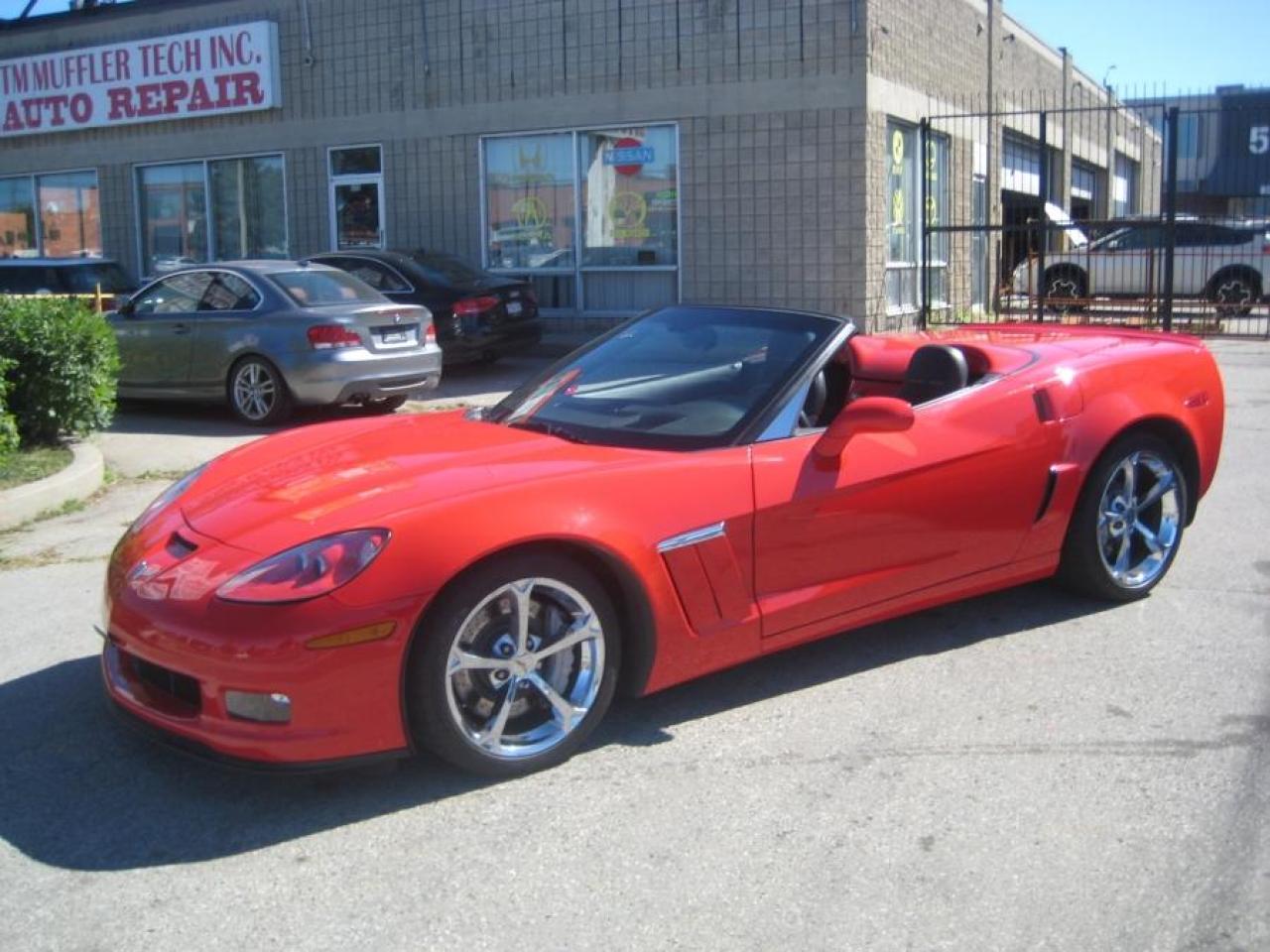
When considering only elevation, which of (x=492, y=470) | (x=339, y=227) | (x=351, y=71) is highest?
(x=351, y=71)

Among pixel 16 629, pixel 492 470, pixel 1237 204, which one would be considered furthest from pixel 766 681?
pixel 1237 204

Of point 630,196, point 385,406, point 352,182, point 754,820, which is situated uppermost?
point 352,182

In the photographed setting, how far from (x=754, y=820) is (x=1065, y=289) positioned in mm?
20014

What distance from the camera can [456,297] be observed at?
13.9 metres

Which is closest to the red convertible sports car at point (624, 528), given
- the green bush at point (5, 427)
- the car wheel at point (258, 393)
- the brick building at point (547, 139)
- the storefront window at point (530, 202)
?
the green bush at point (5, 427)

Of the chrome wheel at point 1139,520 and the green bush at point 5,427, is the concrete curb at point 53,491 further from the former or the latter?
the chrome wheel at point 1139,520

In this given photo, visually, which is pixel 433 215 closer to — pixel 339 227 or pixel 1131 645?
pixel 339 227

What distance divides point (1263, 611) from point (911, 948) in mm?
3221

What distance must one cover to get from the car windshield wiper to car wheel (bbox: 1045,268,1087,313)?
16307 millimetres

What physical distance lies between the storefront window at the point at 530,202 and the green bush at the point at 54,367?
8532 mm

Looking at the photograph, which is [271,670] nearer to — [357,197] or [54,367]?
[54,367]

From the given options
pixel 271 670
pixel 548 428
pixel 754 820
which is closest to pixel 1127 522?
pixel 548 428

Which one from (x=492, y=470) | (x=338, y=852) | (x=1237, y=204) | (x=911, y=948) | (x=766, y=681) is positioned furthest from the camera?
(x=1237, y=204)

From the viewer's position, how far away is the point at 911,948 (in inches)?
115
